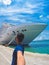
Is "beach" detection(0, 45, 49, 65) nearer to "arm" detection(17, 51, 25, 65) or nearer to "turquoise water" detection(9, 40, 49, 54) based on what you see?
"turquoise water" detection(9, 40, 49, 54)

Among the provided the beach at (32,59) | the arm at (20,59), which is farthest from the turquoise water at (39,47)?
the arm at (20,59)

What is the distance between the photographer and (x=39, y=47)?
25.8ft

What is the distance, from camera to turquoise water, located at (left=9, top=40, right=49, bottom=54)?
7550 mm

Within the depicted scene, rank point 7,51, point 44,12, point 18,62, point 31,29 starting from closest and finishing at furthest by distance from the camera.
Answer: point 18,62, point 44,12, point 31,29, point 7,51

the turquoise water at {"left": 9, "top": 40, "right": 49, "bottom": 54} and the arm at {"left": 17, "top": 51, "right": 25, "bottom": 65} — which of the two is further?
the turquoise water at {"left": 9, "top": 40, "right": 49, "bottom": 54}

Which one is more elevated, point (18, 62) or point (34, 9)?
point (18, 62)

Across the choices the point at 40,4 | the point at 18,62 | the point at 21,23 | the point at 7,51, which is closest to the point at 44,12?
the point at 40,4

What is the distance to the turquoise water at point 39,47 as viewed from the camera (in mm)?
7550

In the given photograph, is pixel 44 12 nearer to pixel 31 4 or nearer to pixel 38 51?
pixel 31 4

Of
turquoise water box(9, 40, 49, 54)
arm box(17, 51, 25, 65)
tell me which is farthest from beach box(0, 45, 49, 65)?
arm box(17, 51, 25, 65)

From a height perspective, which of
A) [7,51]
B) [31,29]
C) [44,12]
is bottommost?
[7,51]

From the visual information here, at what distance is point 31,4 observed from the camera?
782 cm

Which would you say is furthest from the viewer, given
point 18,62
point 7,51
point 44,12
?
point 7,51

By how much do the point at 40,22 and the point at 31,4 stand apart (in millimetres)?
589
